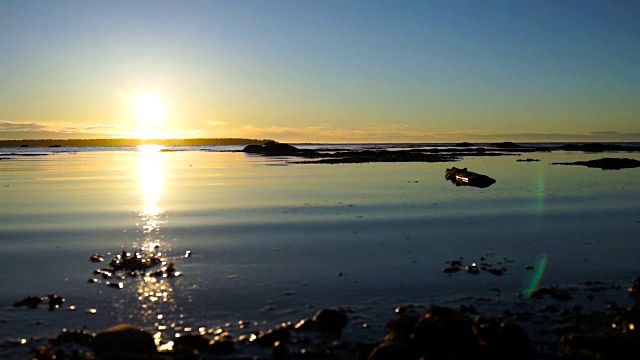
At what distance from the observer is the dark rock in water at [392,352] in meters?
8.21

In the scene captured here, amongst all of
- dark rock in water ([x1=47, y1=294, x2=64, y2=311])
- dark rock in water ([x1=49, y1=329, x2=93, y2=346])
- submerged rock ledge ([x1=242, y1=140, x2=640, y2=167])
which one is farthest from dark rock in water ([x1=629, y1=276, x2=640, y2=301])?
submerged rock ledge ([x1=242, y1=140, x2=640, y2=167])

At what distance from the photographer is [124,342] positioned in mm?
8688

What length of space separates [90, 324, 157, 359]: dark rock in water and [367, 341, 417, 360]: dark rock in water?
140 inches

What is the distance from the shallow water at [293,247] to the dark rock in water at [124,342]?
3.32 ft

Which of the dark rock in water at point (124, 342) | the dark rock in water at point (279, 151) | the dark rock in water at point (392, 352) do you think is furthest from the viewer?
the dark rock in water at point (279, 151)

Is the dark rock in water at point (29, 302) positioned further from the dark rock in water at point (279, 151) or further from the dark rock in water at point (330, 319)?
the dark rock in water at point (279, 151)

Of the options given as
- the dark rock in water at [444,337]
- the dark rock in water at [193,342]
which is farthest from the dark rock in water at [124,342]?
the dark rock in water at [444,337]

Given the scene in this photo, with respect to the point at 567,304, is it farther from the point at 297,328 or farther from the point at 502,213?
the point at 502,213

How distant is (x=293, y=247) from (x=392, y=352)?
927 centimetres

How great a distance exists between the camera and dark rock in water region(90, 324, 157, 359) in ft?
28.3

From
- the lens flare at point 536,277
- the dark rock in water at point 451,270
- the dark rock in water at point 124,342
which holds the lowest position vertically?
the lens flare at point 536,277

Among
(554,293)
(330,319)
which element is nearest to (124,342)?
(330,319)

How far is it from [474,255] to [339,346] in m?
8.00

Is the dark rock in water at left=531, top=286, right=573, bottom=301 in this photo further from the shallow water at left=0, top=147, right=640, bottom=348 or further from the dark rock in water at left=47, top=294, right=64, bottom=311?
the dark rock in water at left=47, top=294, right=64, bottom=311
